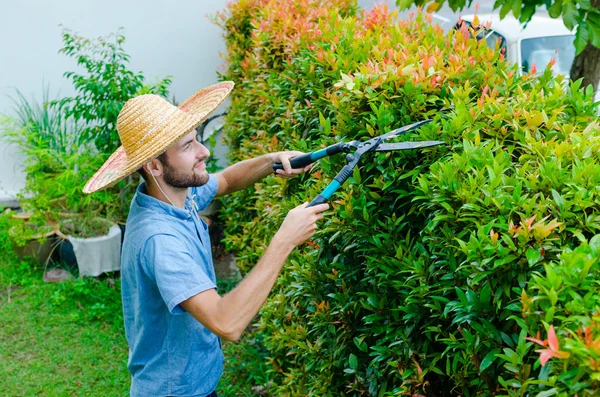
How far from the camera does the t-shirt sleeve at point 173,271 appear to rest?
7.36 feet

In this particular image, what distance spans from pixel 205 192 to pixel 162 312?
2.45 ft

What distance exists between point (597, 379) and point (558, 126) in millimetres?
1134

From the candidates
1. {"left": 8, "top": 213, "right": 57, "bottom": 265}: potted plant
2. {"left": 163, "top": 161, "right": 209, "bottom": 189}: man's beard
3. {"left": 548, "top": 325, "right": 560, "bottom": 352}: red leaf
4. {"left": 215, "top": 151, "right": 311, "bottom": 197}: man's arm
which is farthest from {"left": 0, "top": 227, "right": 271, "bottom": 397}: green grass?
{"left": 548, "top": 325, "right": 560, "bottom": 352}: red leaf

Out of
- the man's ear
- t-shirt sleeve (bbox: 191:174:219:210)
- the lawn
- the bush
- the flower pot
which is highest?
the man's ear

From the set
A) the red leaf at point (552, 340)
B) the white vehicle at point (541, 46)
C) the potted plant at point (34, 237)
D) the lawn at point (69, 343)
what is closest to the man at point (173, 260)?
the red leaf at point (552, 340)

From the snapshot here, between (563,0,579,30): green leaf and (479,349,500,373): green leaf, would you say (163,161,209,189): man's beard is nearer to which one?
(479,349,500,373): green leaf

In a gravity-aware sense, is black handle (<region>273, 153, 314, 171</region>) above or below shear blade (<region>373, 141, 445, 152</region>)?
below

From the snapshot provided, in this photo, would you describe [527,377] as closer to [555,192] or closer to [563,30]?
[555,192]

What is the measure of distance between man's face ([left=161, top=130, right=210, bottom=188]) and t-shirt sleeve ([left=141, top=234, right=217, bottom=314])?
273 millimetres

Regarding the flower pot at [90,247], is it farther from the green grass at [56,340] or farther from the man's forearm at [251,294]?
the man's forearm at [251,294]

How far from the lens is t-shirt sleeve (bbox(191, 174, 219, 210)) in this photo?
3115 millimetres

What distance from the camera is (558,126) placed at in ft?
7.31

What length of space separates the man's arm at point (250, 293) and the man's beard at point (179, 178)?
50 centimetres

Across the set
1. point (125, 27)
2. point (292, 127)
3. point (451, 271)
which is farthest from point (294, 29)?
point (125, 27)
